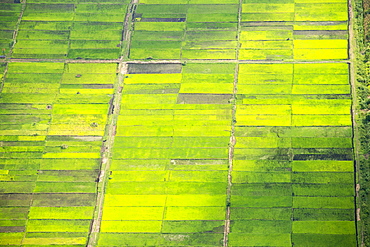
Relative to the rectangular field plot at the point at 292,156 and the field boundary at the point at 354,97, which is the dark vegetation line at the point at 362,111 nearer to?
the field boundary at the point at 354,97

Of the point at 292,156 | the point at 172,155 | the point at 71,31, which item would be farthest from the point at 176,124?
the point at 71,31

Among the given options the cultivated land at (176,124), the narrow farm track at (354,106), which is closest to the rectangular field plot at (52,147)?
the cultivated land at (176,124)

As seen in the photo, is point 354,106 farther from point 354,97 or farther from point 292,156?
point 292,156

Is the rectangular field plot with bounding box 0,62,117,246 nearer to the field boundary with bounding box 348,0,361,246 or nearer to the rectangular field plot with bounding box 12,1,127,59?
the rectangular field plot with bounding box 12,1,127,59

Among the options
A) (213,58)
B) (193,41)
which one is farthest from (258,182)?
(193,41)

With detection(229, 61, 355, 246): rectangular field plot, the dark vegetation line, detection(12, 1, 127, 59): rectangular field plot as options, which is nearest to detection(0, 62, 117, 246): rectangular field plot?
detection(12, 1, 127, 59): rectangular field plot

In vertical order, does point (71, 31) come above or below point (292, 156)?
above

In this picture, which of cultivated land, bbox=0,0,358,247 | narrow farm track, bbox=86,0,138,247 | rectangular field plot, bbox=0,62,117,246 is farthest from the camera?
rectangular field plot, bbox=0,62,117,246
